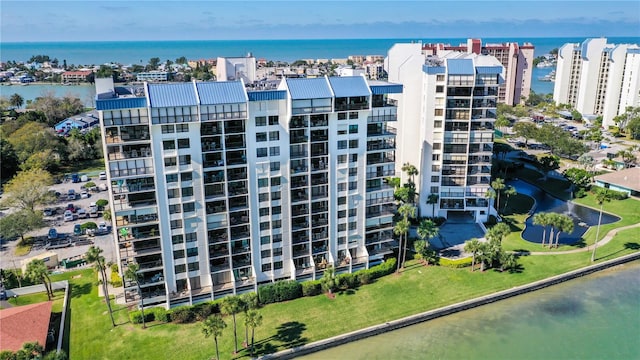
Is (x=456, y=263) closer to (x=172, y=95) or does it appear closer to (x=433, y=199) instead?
(x=433, y=199)

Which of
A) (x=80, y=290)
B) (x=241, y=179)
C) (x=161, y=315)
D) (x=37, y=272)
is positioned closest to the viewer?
(x=161, y=315)

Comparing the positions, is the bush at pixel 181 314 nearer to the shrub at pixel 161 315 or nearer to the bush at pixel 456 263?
the shrub at pixel 161 315

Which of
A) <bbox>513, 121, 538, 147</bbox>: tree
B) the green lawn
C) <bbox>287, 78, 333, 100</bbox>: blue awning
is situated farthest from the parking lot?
<bbox>513, 121, 538, 147</bbox>: tree

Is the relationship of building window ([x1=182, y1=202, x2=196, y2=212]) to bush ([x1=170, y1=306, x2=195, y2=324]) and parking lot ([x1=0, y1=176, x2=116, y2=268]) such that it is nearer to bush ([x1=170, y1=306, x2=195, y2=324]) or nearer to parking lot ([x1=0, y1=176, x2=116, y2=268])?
bush ([x1=170, y1=306, x2=195, y2=324])

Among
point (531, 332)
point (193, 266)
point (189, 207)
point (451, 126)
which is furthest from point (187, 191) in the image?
point (451, 126)

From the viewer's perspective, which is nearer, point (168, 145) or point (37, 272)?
point (168, 145)

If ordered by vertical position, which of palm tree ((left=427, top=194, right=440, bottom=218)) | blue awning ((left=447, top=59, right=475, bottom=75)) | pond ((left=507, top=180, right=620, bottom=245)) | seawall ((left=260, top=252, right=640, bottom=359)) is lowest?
seawall ((left=260, top=252, right=640, bottom=359))

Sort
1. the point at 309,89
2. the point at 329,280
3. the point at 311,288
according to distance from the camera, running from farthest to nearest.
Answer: the point at 311,288 → the point at 329,280 → the point at 309,89

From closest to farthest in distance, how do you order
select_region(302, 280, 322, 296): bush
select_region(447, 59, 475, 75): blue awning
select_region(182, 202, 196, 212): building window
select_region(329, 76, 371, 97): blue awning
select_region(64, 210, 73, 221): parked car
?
select_region(182, 202, 196, 212): building window, select_region(329, 76, 371, 97): blue awning, select_region(302, 280, 322, 296): bush, select_region(447, 59, 475, 75): blue awning, select_region(64, 210, 73, 221): parked car
